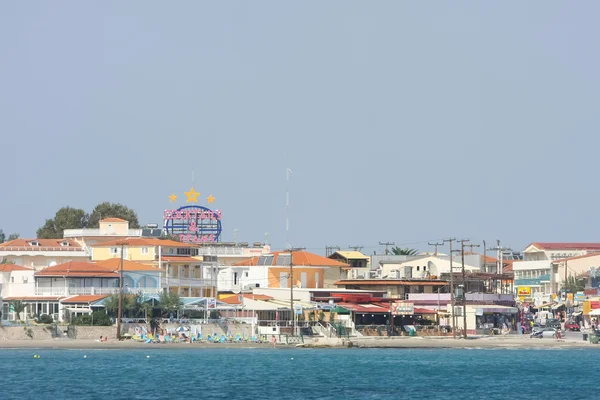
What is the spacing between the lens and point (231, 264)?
148 m

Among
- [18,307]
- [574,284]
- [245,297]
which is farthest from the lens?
[574,284]

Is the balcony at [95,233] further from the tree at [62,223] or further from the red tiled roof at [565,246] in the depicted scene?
the red tiled roof at [565,246]

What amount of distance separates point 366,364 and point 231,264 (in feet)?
192

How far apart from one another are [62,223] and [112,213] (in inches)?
308

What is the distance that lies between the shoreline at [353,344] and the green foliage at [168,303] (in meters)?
5.30

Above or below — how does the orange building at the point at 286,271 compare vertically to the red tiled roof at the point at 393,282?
above

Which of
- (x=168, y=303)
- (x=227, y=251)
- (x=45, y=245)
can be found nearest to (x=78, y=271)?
(x=168, y=303)

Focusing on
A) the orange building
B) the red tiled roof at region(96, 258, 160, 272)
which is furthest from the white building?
the red tiled roof at region(96, 258, 160, 272)

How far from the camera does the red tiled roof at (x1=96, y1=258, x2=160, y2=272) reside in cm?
11380

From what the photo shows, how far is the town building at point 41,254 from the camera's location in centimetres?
13112

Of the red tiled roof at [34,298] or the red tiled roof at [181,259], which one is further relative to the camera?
the red tiled roof at [181,259]

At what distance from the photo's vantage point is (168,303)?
4222 inches

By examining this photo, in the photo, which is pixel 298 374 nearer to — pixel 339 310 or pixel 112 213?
pixel 339 310

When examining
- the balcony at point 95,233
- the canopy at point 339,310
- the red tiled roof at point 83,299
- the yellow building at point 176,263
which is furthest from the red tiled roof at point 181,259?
the balcony at point 95,233
